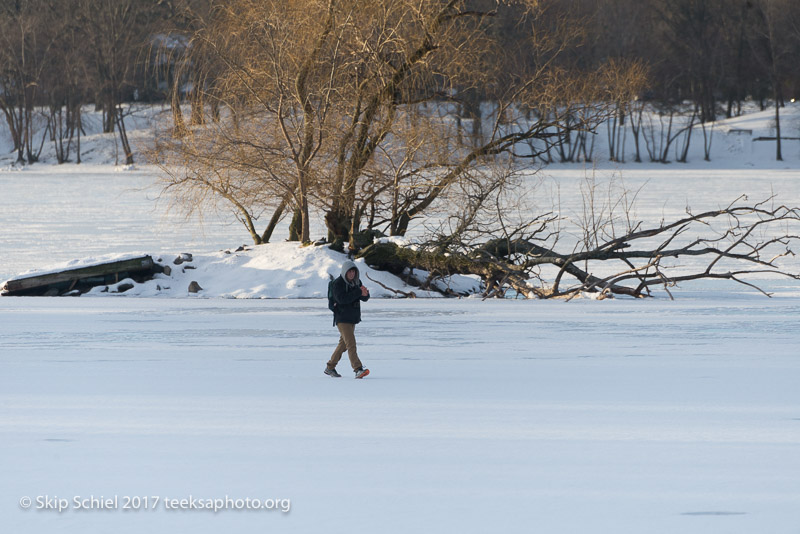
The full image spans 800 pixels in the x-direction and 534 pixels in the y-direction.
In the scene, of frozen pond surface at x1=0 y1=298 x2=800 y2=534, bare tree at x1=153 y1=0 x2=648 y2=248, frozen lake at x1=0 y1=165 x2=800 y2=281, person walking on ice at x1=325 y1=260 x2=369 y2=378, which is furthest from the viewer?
frozen lake at x1=0 y1=165 x2=800 y2=281

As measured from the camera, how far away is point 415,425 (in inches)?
300

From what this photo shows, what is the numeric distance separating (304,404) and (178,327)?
5.31 m

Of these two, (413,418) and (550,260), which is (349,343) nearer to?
(413,418)

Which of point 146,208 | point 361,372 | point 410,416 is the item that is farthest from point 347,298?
point 146,208

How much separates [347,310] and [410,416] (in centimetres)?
186

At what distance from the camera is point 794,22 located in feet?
265

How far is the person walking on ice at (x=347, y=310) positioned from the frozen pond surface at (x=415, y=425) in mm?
243

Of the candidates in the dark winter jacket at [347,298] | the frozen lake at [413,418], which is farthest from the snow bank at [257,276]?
the dark winter jacket at [347,298]

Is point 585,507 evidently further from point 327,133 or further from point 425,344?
point 327,133

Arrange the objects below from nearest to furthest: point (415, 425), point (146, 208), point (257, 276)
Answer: point (415, 425) → point (257, 276) → point (146, 208)

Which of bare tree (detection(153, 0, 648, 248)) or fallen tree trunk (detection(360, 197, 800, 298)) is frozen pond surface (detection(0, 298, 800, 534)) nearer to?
fallen tree trunk (detection(360, 197, 800, 298))

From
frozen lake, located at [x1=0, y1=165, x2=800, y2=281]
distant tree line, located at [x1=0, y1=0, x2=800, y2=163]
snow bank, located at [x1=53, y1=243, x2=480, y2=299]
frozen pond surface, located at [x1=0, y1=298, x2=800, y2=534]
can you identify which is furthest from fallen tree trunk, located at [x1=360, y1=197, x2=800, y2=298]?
distant tree line, located at [x1=0, y1=0, x2=800, y2=163]

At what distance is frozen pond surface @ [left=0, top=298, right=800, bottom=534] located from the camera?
5543 mm

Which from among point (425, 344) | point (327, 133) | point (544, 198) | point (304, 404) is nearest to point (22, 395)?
point (304, 404)
